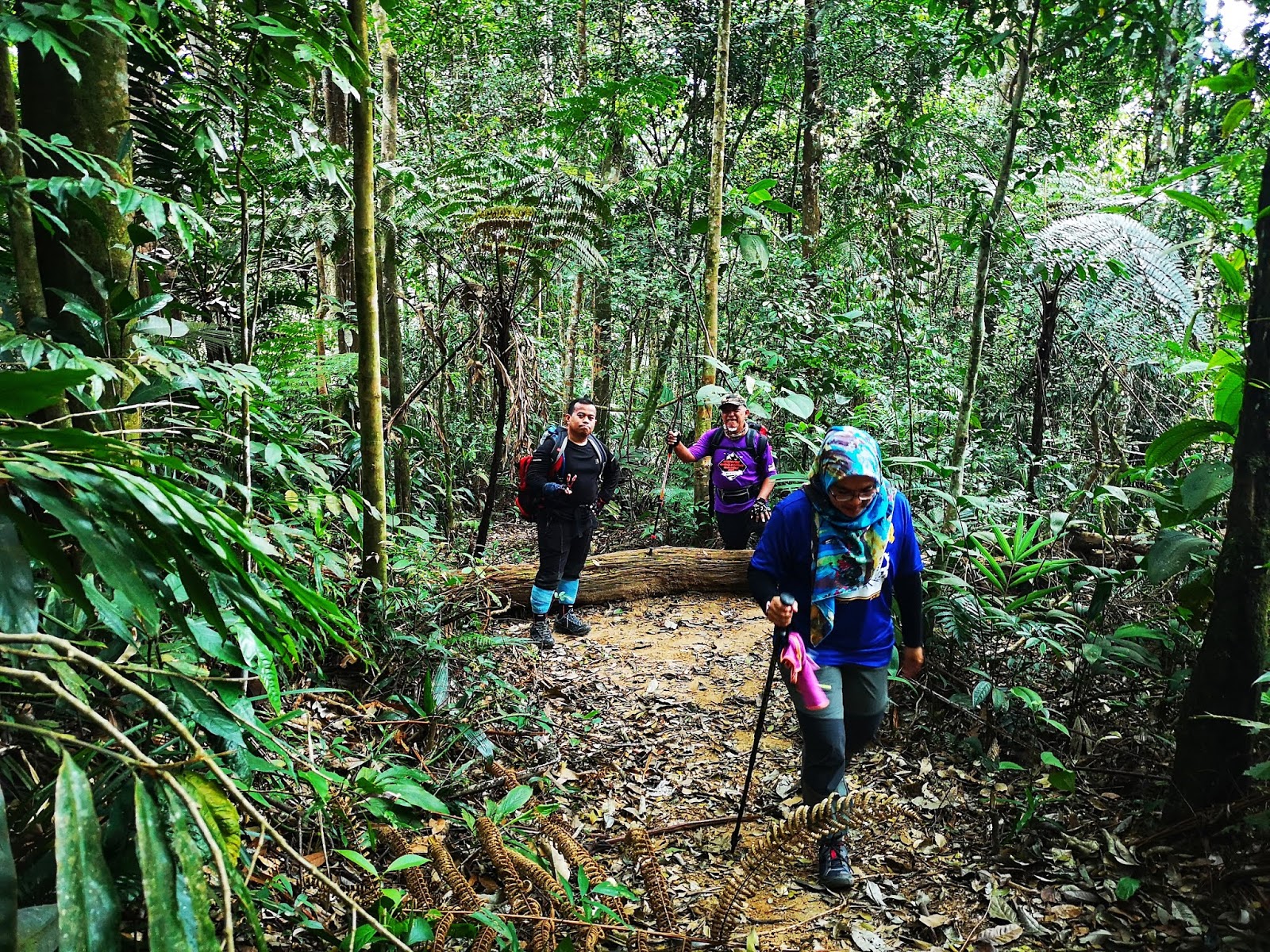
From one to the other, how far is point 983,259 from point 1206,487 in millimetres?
2398

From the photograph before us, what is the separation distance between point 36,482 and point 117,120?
232 cm

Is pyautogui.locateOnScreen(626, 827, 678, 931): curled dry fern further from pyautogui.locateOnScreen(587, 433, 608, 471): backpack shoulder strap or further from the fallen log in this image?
the fallen log

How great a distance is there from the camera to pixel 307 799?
2963 mm

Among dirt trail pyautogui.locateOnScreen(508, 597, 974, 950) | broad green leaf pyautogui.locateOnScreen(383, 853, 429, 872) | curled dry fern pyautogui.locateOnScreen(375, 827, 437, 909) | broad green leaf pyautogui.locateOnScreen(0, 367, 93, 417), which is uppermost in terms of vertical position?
broad green leaf pyautogui.locateOnScreen(0, 367, 93, 417)

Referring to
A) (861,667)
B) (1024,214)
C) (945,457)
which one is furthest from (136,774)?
(945,457)

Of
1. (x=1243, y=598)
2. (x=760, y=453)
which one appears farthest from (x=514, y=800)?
(x=760, y=453)

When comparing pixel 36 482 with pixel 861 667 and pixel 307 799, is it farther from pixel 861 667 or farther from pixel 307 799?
pixel 861 667

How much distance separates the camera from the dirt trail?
128 inches

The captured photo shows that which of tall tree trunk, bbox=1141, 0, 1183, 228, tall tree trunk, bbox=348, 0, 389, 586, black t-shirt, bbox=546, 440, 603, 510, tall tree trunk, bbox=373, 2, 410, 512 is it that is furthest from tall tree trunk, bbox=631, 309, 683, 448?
tall tree trunk, bbox=348, 0, 389, 586

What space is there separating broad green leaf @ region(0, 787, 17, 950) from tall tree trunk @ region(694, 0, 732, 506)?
6.95 meters

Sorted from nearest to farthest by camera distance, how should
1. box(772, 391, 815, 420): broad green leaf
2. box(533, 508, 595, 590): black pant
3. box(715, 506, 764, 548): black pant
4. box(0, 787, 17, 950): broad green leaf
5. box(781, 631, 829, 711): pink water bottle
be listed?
box(0, 787, 17, 950): broad green leaf, box(781, 631, 829, 711): pink water bottle, box(772, 391, 815, 420): broad green leaf, box(533, 508, 595, 590): black pant, box(715, 506, 764, 548): black pant

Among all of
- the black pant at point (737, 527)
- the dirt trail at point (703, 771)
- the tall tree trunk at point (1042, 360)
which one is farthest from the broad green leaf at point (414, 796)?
the tall tree trunk at point (1042, 360)

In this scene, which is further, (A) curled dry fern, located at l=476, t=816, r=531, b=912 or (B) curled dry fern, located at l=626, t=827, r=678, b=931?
(B) curled dry fern, located at l=626, t=827, r=678, b=931

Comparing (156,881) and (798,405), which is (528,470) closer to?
(798,405)
